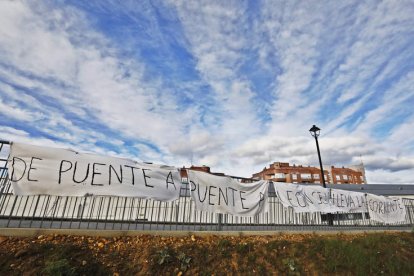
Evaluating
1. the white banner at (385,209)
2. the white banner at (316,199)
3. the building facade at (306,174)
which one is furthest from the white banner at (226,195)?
the building facade at (306,174)

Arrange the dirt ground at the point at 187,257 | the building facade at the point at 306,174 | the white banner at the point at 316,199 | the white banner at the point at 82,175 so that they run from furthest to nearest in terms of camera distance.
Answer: the building facade at the point at 306,174 → the white banner at the point at 316,199 → the white banner at the point at 82,175 → the dirt ground at the point at 187,257

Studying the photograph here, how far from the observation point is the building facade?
306ft

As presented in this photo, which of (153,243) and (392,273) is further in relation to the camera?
(392,273)

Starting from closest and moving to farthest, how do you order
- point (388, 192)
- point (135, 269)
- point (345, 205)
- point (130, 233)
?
point (135, 269), point (130, 233), point (345, 205), point (388, 192)

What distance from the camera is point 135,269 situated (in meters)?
A: 4.80

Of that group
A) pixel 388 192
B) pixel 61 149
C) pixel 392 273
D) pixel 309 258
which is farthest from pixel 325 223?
pixel 388 192

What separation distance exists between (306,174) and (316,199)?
90.2m

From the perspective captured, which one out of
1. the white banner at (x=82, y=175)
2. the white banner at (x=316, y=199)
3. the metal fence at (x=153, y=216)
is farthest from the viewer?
the white banner at (x=316, y=199)

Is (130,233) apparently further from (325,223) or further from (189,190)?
(325,223)

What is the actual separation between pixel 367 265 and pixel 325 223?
6881 mm

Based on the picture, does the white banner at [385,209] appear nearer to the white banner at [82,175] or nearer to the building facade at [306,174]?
the white banner at [82,175]

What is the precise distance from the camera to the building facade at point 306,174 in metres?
93.4

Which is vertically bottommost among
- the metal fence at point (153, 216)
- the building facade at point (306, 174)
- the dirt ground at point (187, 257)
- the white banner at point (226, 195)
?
the dirt ground at point (187, 257)

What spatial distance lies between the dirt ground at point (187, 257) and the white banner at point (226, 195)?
3.63 feet
